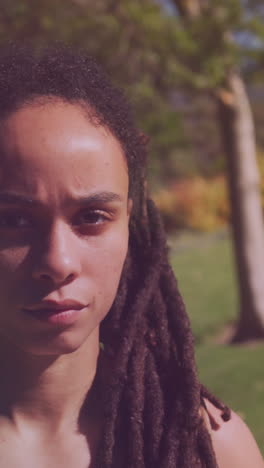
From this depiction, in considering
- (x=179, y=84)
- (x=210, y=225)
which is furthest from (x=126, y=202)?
(x=210, y=225)

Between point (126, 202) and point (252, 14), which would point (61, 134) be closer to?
point (126, 202)

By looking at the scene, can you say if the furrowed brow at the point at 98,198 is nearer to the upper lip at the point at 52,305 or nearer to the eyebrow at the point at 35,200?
the eyebrow at the point at 35,200

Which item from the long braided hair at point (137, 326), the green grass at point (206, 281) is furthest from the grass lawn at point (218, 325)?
the long braided hair at point (137, 326)

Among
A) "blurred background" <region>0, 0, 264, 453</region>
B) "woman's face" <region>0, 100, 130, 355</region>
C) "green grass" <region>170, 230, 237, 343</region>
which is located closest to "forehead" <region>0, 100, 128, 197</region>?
"woman's face" <region>0, 100, 130, 355</region>

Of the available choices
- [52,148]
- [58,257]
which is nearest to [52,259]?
[58,257]

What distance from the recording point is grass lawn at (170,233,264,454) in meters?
7.05

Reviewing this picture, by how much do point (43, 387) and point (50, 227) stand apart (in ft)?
1.50

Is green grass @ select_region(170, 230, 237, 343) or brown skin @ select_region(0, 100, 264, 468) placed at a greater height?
green grass @ select_region(170, 230, 237, 343)

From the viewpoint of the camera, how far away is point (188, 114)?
35.1 ft

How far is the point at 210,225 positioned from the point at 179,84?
56.8ft

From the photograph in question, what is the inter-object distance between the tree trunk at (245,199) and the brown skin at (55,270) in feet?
26.3

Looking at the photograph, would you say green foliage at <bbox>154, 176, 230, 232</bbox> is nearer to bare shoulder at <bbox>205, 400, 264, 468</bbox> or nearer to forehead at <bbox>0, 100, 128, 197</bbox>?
bare shoulder at <bbox>205, 400, 264, 468</bbox>

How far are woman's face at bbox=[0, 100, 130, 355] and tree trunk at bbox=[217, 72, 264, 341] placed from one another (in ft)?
26.8

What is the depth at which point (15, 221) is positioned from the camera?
1789 mm
